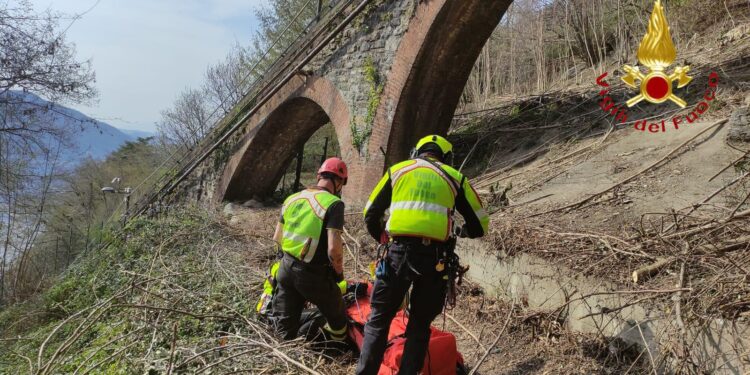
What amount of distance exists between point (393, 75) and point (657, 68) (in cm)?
432

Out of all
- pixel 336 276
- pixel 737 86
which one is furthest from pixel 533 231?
pixel 737 86

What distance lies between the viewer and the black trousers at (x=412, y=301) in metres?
3.22

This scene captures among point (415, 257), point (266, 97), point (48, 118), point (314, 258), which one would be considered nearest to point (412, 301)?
point (415, 257)

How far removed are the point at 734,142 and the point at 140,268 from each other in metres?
8.15

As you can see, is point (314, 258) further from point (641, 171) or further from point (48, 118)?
point (48, 118)

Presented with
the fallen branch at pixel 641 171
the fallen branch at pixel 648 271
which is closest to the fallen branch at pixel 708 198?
the fallen branch at pixel 648 271

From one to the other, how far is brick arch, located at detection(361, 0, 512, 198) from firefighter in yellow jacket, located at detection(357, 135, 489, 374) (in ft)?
18.7

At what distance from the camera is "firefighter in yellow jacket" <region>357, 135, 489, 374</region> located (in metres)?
3.21

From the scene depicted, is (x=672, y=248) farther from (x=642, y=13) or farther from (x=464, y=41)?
(x=642, y=13)

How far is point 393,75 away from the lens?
29.8ft

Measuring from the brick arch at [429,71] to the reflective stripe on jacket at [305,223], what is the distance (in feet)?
17.5

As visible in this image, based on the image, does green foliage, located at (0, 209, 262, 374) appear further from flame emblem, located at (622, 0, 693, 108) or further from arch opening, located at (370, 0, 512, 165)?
flame emblem, located at (622, 0, 693, 108)

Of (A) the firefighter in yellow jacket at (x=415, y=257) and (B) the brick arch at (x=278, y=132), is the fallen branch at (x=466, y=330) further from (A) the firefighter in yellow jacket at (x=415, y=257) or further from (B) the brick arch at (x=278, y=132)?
(B) the brick arch at (x=278, y=132)

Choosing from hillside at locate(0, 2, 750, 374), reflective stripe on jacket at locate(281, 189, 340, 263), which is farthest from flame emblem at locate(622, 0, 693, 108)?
reflective stripe on jacket at locate(281, 189, 340, 263)
